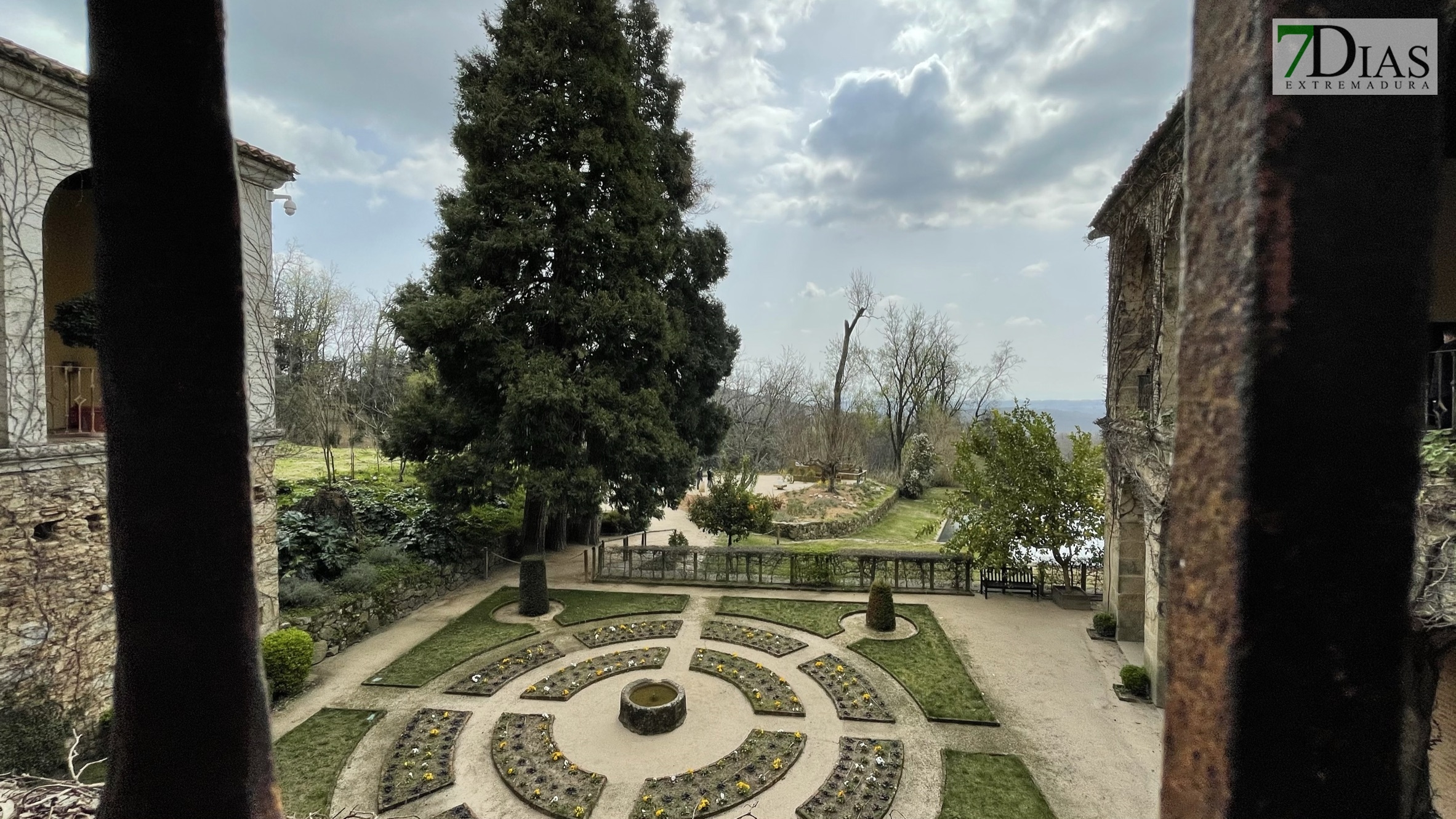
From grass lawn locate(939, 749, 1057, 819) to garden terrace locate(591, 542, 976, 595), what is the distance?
250 inches

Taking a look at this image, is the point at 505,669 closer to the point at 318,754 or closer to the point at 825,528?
the point at 318,754

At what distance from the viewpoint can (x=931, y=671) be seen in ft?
34.5

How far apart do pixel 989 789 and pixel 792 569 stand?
768 centimetres

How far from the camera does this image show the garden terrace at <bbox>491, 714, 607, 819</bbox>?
711 centimetres

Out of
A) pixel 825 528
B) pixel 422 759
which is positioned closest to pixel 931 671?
pixel 422 759

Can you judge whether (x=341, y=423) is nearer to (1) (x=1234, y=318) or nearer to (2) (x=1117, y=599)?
(2) (x=1117, y=599)

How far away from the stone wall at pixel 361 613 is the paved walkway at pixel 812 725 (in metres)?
0.26

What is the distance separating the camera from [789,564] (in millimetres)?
15852

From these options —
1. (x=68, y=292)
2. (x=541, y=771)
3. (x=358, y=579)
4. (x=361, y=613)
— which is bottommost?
(x=541, y=771)

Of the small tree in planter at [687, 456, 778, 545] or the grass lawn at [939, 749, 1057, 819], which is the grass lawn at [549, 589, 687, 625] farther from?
the grass lawn at [939, 749, 1057, 819]

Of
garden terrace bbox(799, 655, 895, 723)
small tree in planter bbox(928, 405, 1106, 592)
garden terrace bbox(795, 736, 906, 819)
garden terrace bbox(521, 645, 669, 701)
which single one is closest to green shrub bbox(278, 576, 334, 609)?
garden terrace bbox(521, 645, 669, 701)

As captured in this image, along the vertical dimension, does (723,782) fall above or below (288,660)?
below

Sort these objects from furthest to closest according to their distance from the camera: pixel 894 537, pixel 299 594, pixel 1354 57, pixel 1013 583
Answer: pixel 894 537 → pixel 1013 583 → pixel 299 594 → pixel 1354 57

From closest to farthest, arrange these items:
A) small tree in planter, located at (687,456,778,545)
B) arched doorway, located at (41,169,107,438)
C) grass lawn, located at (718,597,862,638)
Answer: arched doorway, located at (41,169,107,438) → grass lawn, located at (718,597,862,638) → small tree in planter, located at (687,456,778,545)
